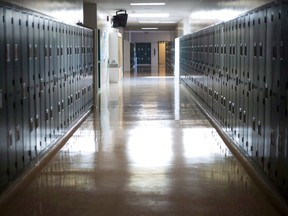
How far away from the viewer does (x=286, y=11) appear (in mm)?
4676

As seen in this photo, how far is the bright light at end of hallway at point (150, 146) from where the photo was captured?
266 inches

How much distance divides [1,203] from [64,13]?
548cm

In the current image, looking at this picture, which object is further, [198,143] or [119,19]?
[119,19]

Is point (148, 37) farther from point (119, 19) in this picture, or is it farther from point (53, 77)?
point (53, 77)

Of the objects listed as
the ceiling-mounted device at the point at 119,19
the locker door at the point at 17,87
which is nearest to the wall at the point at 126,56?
the ceiling-mounted device at the point at 119,19

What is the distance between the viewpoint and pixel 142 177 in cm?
591

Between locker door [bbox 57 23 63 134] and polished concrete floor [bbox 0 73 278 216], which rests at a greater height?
Result: locker door [bbox 57 23 63 134]

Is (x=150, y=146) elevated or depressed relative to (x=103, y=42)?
depressed

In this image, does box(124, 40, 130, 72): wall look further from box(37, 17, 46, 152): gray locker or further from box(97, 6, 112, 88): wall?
box(37, 17, 46, 152): gray locker

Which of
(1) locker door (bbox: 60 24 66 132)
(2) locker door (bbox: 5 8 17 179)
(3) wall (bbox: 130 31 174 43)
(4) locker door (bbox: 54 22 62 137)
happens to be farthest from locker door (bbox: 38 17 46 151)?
(3) wall (bbox: 130 31 174 43)

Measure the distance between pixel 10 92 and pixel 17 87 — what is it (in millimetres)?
281

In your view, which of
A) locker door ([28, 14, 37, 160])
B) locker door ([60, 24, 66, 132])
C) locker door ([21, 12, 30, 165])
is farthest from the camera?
locker door ([60, 24, 66, 132])

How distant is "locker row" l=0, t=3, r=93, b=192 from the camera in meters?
5.09

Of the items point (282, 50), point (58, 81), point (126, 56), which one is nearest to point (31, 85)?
point (58, 81)
